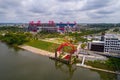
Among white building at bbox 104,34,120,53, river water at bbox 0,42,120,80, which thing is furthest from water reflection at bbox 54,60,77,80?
white building at bbox 104,34,120,53

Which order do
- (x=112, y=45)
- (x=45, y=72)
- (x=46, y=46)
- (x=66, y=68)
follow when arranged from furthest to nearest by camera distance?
(x=46, y=46) → (x=112, y=45) → (x=66, y=68) → (x=45, y=72)

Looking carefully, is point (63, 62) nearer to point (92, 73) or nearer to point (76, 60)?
point (76, 60)

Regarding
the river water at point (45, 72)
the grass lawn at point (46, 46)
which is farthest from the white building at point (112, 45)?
the grass lawn at point (46, 46)

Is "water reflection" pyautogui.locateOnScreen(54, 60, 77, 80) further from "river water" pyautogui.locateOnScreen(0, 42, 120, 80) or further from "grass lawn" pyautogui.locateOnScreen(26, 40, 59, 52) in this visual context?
"grass lawn" pyautogui.locateOnScreen(26, 40, 59, 52)

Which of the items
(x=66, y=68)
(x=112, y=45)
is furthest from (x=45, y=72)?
(x=112, y=45)

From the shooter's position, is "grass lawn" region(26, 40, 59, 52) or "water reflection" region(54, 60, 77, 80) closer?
"water reflection" region(54, 60, 77, 80)

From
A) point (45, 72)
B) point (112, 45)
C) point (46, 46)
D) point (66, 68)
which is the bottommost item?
point (66, 68)

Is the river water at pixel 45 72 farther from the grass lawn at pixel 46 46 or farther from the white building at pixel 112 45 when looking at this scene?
the grass lawn at pixel 46 46

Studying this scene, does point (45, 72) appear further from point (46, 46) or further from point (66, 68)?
point (46, 46)

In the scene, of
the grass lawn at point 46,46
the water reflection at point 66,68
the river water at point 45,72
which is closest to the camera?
the river water at point 45,72

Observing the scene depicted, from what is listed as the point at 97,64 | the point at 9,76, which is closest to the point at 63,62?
the point at 97,64

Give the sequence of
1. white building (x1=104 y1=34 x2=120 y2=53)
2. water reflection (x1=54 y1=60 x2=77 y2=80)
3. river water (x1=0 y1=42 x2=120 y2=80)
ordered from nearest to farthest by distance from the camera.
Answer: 1. river water (x1=0 y1=42 x2=120 y2=80)
2. water reflection (x1=54 y1=60 x2=77 y2=80)
3. white building (x1=104 y1=34 x2=120 y2=53)

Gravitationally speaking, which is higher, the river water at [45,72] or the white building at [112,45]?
the white building at [112,45]
